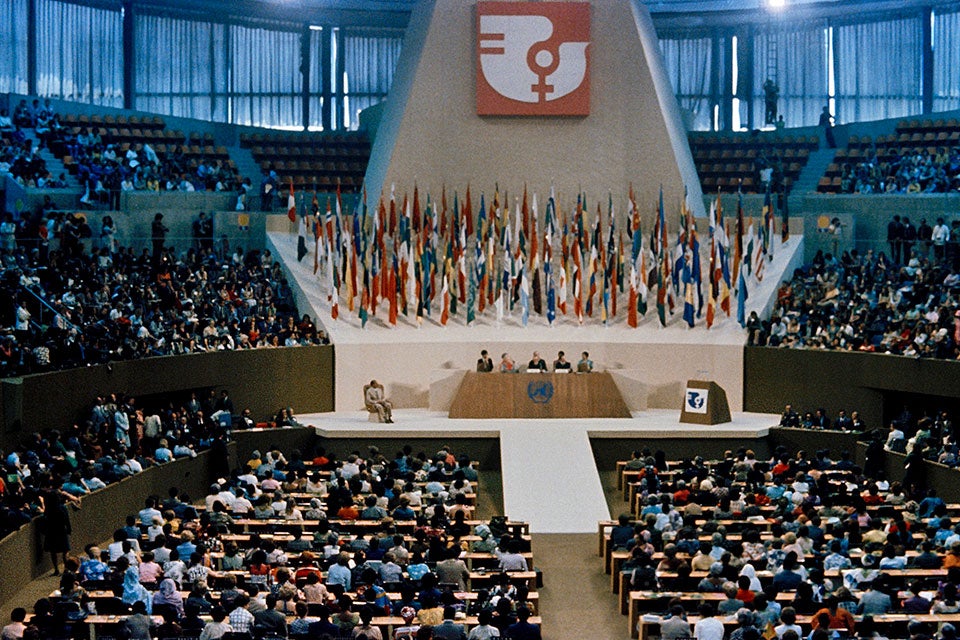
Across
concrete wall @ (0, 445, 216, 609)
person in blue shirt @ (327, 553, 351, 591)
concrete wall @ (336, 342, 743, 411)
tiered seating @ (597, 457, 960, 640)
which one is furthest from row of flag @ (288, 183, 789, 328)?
person in blue shirt @ (327, 553, 351, 591)

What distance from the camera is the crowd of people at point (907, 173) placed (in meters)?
43.1

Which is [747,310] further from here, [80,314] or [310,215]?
[80,314]

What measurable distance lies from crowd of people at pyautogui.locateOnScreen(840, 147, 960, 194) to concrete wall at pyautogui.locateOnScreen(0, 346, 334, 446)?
1698cm

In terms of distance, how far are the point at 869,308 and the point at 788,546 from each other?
16547 mm

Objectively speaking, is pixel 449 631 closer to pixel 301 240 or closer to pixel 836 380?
pixel 836 380

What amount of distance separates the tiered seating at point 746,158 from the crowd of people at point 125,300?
15.2 meters

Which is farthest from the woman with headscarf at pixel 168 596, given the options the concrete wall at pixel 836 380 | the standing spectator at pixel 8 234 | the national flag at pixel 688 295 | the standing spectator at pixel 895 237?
the standing spectator at pixel 895 237

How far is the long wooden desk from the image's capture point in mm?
34125

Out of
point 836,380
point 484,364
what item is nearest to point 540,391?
point 484,364

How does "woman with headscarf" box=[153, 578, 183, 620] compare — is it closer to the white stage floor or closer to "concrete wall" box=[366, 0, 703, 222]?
the white stage floor

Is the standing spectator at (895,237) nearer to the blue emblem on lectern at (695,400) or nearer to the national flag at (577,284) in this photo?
the national flag at (577,284)

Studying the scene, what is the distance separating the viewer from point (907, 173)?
44062mm

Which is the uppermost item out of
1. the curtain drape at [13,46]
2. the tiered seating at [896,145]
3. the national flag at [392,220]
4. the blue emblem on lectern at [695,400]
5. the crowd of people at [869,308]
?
the curtain drape at [13,46]

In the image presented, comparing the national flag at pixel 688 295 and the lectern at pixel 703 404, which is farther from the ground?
the national flag at pixel 688 295
